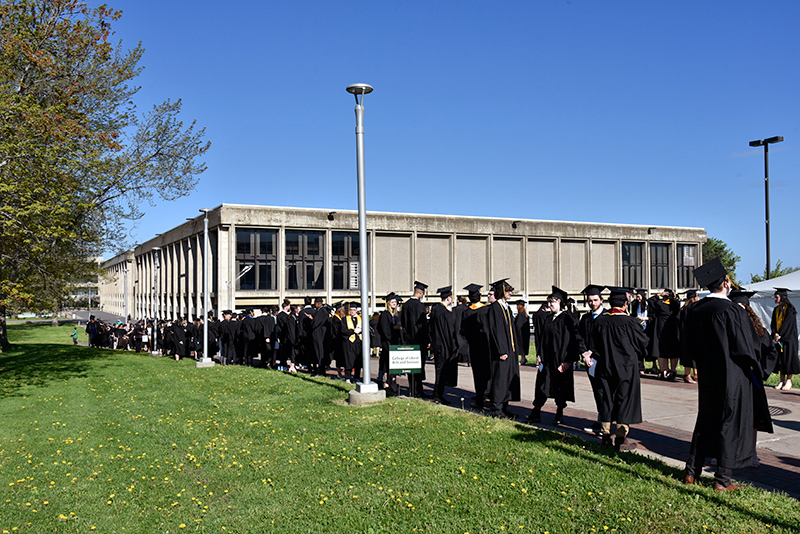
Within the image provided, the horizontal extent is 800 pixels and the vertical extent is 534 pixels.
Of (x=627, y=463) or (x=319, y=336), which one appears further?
(x=319, y=336)

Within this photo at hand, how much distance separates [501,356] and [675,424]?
8.29 feet

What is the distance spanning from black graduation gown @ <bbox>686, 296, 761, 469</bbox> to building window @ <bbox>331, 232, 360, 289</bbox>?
4109cm

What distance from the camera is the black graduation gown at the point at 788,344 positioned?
465 inches

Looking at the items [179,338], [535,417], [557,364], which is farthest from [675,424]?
[179,338]

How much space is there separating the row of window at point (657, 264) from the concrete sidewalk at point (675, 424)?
139ft

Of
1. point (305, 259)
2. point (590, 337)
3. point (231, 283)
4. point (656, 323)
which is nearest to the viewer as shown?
point (590, 337)

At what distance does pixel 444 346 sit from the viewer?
1161cm

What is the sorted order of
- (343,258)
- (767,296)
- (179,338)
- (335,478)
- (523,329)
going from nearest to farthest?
1. (335,478)
2. (523,329)
3. (767,296)
4. (179,338)
5. (343,258)

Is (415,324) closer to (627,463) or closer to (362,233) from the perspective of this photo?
(362,233)

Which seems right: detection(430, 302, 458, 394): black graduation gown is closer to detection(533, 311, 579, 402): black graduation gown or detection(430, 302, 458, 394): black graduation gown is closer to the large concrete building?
detection(533, 311, 579, 402): black graduation gown

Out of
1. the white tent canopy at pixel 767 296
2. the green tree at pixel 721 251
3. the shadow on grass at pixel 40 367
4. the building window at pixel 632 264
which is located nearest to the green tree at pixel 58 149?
the shadow on grass at pixel 40 367

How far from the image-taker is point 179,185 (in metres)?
18.4

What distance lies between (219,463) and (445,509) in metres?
3.07

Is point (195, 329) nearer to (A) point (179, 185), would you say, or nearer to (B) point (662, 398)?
(A) point (179, 185)
